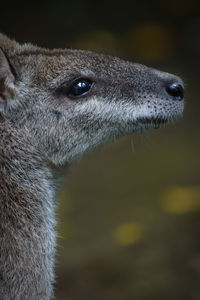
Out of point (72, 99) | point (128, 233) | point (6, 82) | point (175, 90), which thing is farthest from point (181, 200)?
point (6, 82)

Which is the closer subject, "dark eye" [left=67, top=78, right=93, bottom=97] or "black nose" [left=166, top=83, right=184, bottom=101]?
"dark eye" [left=67, top=78, right=93, bottom=97]

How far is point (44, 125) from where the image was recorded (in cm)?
526

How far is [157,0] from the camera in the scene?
1270 cm

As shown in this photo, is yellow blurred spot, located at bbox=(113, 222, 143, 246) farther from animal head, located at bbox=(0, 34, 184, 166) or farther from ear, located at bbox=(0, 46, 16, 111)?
ear, located at bbox=(0, 46, 16, 111)

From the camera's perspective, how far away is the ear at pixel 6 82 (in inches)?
201

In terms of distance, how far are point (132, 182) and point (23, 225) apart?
4083mm

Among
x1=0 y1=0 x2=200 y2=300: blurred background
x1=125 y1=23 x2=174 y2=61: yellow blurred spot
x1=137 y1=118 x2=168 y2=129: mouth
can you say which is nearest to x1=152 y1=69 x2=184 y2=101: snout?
x1=137 y1=118 x2=168 y2=129: mouth

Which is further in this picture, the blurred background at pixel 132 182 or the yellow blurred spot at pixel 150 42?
the yellow blurred spot at pixel 150 42

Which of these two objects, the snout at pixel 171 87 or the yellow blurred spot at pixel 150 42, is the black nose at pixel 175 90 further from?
the yellow blurred spot at pixel 150 42

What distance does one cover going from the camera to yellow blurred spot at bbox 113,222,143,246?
792 centimetres

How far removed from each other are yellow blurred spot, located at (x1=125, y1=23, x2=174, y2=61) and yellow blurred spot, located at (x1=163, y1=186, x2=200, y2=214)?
3.15 metres

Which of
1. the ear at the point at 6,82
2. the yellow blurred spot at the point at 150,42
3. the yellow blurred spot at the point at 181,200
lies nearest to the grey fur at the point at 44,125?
the ear at the point at 6,82

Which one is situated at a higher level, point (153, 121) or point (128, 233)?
point (153, 121)

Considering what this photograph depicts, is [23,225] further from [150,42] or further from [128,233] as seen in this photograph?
[150,42]
